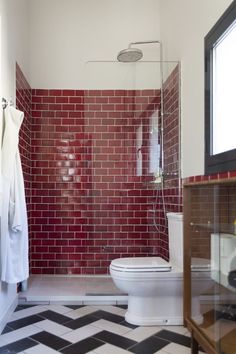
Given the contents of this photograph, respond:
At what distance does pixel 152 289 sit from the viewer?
8.26ft

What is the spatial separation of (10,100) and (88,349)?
191 cm

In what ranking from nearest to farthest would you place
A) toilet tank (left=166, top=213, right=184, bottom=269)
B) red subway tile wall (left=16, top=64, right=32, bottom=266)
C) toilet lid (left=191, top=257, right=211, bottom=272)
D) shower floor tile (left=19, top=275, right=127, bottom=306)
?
toilet lid (left=191, top=257, right=211, bottom=272) → toilet tank (left=166, top=213, right=184, bottom=269) → shower floor tile (left=19, top=275, right=127, bottom=306) → red subway tile wall (left=16, top=64, right=32, bottom=266)

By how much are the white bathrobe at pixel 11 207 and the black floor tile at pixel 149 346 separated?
0.94m

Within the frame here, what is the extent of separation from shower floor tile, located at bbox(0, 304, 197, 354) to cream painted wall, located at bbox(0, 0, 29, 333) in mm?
145

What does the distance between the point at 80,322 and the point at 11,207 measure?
100 cm

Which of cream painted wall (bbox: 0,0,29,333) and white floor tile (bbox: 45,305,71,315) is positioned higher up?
cream painted wall (bbox: 0,0,29,333)

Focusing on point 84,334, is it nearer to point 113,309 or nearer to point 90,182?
point 113,309

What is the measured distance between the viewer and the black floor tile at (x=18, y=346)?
2109 mm

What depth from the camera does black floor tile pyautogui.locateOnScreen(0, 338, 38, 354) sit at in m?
2.11

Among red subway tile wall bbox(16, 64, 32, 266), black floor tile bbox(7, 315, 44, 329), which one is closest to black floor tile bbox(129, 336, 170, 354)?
black floor tile bbox(7, 315, 44, 329)

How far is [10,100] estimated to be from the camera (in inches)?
108

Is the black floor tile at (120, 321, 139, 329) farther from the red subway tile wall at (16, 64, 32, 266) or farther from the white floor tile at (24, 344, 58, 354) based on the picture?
the red subway tile wall at (16, 64, 32, 266)

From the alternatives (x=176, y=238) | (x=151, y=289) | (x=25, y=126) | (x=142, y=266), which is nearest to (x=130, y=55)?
(x=25, y=126)

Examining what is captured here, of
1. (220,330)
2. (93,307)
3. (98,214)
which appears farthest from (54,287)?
(220,330)
